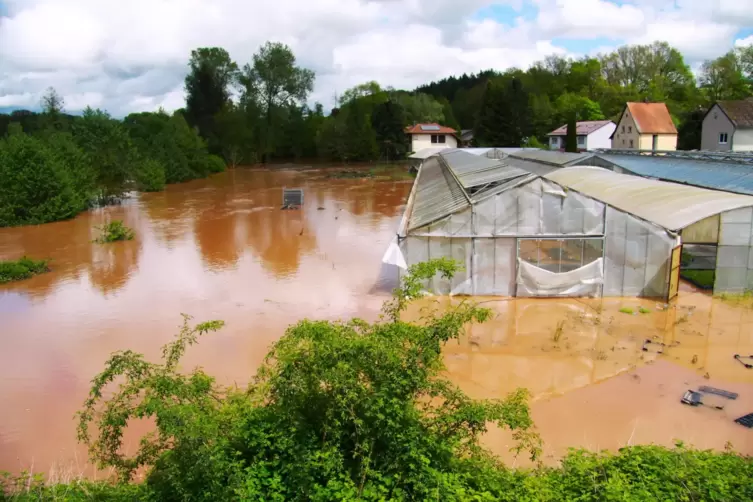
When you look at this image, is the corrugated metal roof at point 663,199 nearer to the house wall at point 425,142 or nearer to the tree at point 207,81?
the house wall at point 425,142

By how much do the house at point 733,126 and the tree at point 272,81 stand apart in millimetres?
56623

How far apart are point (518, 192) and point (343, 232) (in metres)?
14.7

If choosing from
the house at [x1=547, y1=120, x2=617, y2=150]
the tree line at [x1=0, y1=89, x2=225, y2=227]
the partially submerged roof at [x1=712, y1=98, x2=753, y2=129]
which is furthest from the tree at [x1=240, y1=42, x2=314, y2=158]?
the partially submerged roof at [x1=712, y1=98, x2=753, y2=129]

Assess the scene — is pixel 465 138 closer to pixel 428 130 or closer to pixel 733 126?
pixel 428 130

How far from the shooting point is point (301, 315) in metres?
17.8

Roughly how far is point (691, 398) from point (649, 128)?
50545mm

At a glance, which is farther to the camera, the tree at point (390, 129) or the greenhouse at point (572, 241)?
the tree at point (390, 129)

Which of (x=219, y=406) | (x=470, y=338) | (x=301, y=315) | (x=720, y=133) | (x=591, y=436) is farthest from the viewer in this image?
(x=720, y=133)

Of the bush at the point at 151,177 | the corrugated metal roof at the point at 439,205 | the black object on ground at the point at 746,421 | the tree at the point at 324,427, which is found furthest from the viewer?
the bush at the point at 151,177

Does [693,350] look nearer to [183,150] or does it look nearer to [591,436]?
[591,436]

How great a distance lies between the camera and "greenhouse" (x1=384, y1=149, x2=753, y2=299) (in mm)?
17812

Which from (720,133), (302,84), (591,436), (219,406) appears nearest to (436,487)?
(219,406)

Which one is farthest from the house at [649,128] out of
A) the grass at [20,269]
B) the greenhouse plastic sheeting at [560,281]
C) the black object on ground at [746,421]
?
the grass at [20,269]

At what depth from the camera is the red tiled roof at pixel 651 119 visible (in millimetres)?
55812
